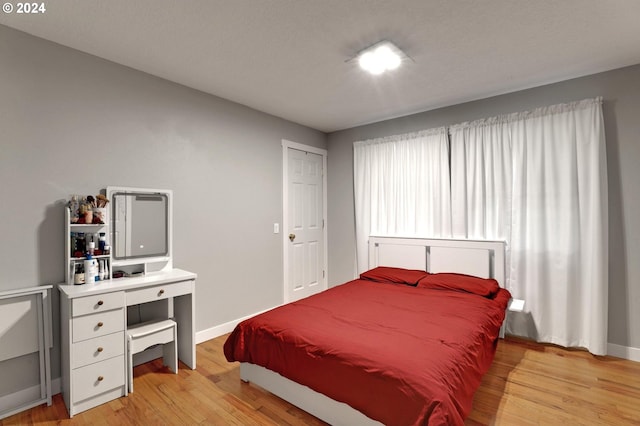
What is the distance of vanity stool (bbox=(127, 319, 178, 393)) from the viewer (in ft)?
7.39

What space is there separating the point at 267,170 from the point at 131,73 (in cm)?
167

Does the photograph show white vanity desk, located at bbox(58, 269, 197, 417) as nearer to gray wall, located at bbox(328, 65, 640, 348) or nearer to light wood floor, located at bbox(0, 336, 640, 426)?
light wood floor, located at bbox(0, 336, 640, 426)

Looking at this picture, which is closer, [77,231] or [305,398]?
[305,398]

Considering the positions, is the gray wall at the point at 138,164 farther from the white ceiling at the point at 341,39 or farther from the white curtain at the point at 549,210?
the white curtain at the point at 549,210

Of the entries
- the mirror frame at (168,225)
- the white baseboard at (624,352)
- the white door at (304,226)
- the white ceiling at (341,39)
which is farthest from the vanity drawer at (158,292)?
the white baseboard at (624,352)

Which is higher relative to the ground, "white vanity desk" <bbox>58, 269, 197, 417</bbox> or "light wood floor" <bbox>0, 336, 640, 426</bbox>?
"white vanity desk" <bbox>58, 269, 197, 417</bbox>

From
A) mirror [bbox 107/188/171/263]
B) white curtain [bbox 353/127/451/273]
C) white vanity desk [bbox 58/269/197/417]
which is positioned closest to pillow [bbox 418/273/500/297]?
white curtain [bbox 353/127/451/273]

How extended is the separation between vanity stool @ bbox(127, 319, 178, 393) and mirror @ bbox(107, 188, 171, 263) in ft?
1.87

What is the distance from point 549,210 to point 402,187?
1548 millimetres

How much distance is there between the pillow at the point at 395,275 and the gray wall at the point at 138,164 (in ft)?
4.04

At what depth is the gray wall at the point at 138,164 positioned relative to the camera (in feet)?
6.81

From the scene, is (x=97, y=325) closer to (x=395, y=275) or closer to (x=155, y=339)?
(x=155, y=339)

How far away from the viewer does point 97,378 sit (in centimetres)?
206

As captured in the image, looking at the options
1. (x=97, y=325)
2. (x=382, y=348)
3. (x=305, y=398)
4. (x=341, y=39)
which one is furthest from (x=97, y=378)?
(x=341, y=39)
